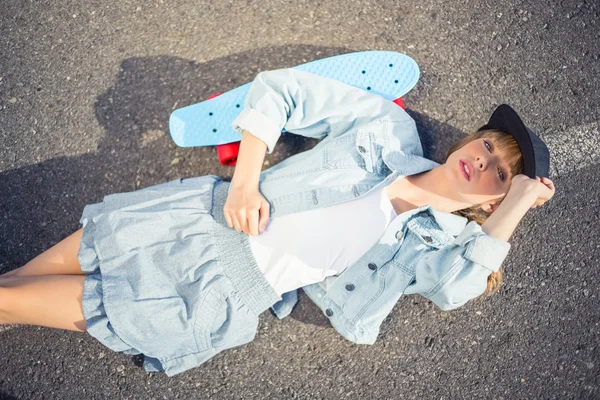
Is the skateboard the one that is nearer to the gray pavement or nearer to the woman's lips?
the gray pavement

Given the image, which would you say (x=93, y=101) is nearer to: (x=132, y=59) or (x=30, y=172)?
(x=132, y=59)

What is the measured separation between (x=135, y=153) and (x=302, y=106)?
2.98ft

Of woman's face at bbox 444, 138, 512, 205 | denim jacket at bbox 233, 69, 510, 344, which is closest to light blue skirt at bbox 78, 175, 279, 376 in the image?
denim jacket at bbox 233, 69, 510, 344

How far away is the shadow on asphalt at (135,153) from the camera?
2.44m

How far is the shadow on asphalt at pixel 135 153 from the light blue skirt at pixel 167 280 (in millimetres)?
378

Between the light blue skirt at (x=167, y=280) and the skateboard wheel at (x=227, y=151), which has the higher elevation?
the skateboard wheel at (x=227, y=151)

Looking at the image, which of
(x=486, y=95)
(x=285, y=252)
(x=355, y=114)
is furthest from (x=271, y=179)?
(x=486, y=95)

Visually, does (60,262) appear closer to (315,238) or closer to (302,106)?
(315,238)

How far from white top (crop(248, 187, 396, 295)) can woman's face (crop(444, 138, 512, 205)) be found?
34cm

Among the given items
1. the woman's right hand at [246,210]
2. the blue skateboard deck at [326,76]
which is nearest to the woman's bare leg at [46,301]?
the woman's right hand at [246,210]

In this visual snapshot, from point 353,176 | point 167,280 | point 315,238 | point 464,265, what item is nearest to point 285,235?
point 315,238

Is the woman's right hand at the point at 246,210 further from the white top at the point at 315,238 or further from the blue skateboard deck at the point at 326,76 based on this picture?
the blue skateboard deck at the point at 326,76

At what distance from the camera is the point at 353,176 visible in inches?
83.6

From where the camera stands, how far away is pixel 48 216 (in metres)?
2.44
